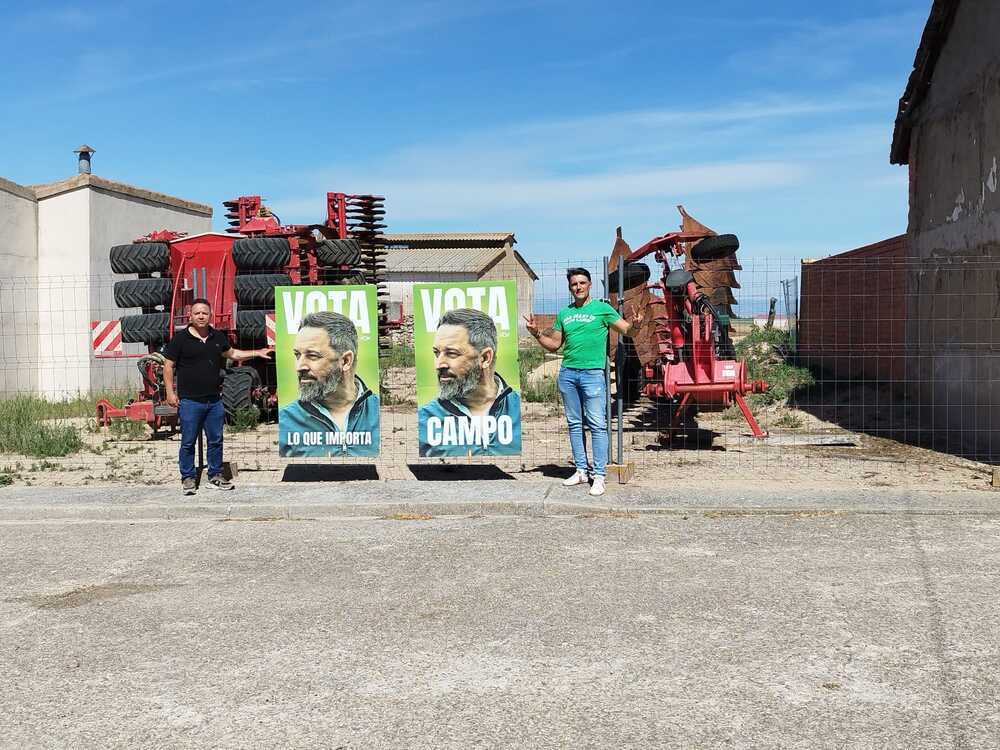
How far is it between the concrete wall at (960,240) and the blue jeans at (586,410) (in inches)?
179

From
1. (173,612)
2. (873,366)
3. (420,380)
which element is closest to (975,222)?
(873,366)

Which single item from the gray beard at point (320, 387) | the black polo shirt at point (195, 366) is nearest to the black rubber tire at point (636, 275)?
the gray beard at point (320, 387)

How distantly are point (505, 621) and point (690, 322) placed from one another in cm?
801

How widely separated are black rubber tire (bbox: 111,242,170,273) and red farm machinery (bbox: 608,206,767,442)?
6.91 meters

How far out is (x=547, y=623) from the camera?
576 centimetres

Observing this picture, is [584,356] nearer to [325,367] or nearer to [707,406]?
[325,367]

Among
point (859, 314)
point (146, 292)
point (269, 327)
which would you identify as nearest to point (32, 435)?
point (146, 292)

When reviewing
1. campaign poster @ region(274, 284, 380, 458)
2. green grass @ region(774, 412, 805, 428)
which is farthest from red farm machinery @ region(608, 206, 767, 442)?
campaign poster @ region(274, 284, 380, 458)

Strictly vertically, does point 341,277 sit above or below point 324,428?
above

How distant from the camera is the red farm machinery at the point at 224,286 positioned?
50.1 feet

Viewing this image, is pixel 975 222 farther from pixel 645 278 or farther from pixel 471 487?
pixel 471 487

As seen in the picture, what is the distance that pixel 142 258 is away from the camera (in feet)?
53.9

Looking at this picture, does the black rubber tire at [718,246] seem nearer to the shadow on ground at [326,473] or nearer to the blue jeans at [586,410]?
the blue jeans at [586,410]

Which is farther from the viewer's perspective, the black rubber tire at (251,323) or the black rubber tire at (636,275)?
the black rubber tire at (251,323)
